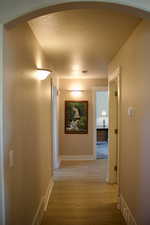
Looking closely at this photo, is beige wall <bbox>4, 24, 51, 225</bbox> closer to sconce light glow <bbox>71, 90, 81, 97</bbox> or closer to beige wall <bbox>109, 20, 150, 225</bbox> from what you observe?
beige wall <bbox>109, 20, 150, 225</bbox>

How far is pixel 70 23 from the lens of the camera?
7.03ft

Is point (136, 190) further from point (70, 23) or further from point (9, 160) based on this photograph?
point (70, 23)

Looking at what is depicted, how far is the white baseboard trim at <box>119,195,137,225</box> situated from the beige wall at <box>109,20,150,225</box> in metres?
0.09

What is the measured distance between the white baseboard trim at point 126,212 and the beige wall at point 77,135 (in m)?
3.23

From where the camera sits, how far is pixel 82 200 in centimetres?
344

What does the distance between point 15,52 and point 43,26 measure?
0.71 metres

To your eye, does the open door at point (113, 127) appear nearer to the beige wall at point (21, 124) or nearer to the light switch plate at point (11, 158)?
the beige wall at point (21, 124)

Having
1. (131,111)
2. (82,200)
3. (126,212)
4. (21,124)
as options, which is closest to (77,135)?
(82,200)

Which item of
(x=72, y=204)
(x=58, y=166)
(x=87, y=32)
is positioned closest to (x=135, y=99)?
(x=87, y=32)

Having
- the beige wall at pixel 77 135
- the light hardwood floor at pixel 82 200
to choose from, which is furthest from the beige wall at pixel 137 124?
the beige wall at pixel 77 135

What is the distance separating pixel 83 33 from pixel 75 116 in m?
3.88

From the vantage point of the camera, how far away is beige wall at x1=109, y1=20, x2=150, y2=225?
6.31 ft

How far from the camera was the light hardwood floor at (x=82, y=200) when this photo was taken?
2.83 metres

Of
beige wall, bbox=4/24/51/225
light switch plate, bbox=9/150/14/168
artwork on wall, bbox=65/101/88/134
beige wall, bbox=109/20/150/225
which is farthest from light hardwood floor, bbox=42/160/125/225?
light switch plate, bbox=9/150/14/168
